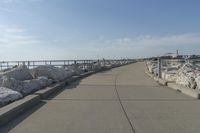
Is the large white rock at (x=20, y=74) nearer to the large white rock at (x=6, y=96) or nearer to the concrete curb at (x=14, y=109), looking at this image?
the large white rock at (x=6, y=96)

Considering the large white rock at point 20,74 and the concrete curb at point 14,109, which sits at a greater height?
the large white rock at point 20,74

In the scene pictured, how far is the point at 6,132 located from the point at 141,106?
4645 millimetres

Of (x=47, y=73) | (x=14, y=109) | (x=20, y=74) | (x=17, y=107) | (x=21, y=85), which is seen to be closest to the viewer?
(x=14, y=109)

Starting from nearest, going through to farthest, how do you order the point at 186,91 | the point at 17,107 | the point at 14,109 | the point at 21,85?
the point at 14,109, the point at 17,107, the point at 21,85, the point at 186,91

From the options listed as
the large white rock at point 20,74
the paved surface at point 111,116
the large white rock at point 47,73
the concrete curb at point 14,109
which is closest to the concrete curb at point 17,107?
the concrete curb at point 14,109

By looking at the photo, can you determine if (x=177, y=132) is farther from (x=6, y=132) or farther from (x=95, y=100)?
(x=95, y=100)

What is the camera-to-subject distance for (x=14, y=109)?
928 cm

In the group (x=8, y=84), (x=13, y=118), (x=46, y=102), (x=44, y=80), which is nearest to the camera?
(x=13, y=118)

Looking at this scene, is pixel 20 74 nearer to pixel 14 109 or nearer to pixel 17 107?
pixel 17 107

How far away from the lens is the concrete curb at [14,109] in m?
8.45

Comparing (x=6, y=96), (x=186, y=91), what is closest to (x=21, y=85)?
(x=6, y=96)

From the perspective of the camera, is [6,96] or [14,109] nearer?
[14,109]

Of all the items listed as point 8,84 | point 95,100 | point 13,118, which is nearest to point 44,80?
point 8,84

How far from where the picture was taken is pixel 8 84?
1368 cm
